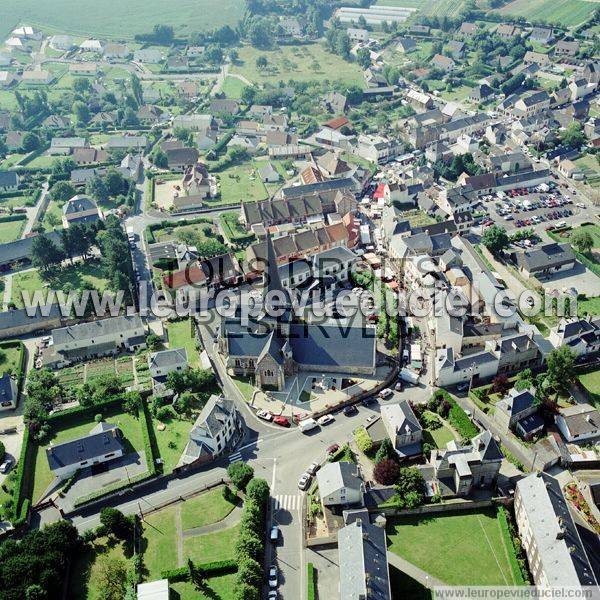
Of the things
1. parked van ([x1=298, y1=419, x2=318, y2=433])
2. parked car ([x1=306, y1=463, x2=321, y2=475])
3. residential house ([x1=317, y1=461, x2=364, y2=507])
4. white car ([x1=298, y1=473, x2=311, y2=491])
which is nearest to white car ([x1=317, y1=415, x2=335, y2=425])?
parked van ([x1=298, y1=419, x2=318, y2=433])

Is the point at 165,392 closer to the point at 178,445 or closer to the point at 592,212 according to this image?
the point at 178,445

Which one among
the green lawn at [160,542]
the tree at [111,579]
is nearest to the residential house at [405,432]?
the green lawn at [160,542]

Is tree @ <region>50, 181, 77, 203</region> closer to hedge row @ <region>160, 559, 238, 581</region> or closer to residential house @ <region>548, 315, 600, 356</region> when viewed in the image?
hedge row @ <region>160, 559, 238, 581</region>

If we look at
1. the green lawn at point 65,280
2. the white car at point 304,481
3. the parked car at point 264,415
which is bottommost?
the white car at point 304,481

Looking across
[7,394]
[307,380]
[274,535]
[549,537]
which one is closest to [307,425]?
[307,380]

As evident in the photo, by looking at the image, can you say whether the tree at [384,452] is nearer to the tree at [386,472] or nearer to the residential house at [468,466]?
the tree at [386,472]

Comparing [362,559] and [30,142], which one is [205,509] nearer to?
[362,559]
